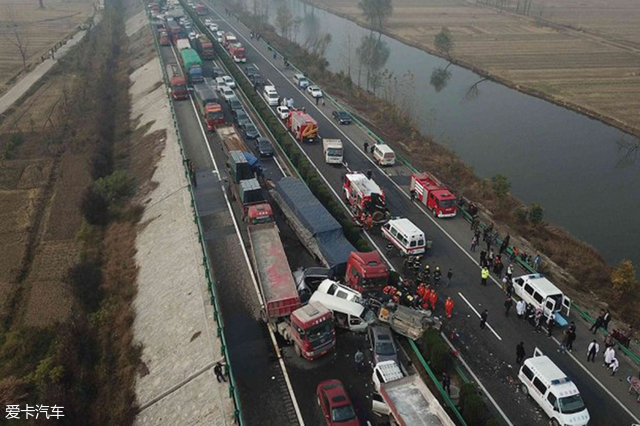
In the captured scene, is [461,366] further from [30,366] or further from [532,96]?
[532,96]

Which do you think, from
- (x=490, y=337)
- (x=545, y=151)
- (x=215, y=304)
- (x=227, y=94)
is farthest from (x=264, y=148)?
(x=545, y=151)

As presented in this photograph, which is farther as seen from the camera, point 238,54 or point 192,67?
point 238,54

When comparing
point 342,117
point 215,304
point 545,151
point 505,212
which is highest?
point 342,117

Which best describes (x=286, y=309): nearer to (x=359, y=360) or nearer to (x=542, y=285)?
(x=359, y=360)

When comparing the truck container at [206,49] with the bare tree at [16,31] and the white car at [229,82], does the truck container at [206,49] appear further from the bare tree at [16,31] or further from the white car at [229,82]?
the bare tree at [16,31]

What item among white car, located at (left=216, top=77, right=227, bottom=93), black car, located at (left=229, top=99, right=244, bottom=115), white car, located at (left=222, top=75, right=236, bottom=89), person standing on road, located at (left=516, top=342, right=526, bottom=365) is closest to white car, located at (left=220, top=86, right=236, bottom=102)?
white car, located at (left=216, top=77, right=227, bottom=93)

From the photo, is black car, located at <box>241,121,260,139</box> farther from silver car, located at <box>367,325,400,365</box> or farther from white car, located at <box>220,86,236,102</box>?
silver car, located at <box>367,325,400,365</box>

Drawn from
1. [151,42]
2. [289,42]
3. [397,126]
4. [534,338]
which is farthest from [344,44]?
[534,338]
